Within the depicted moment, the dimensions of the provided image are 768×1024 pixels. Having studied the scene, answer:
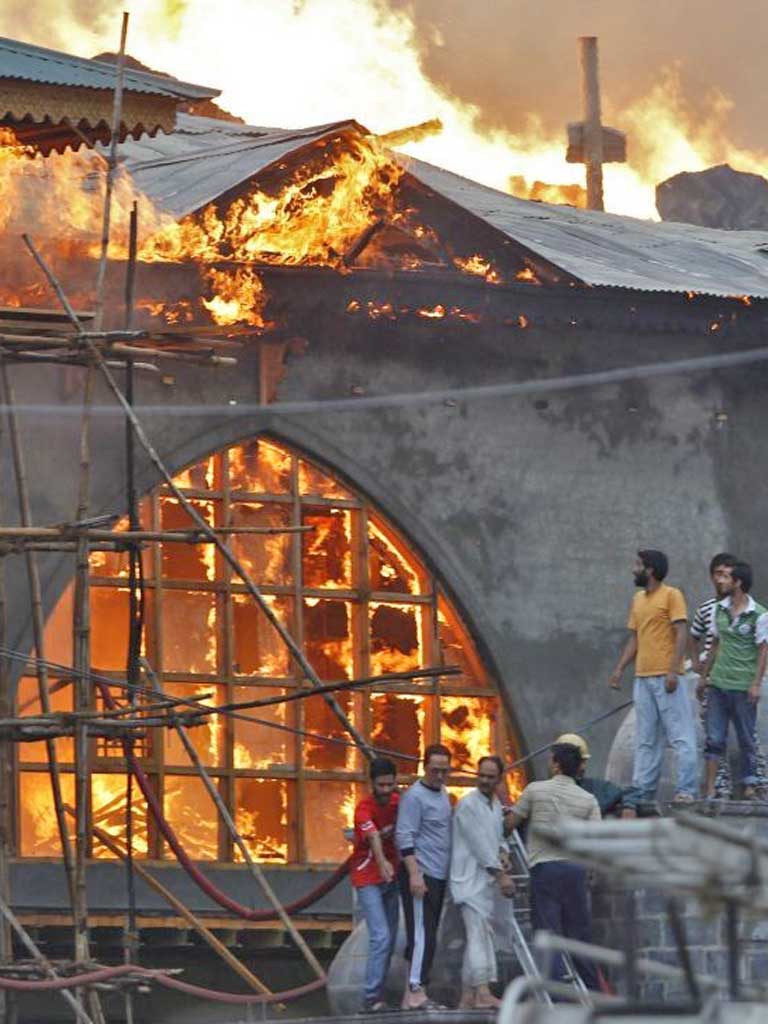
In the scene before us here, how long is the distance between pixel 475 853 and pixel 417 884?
0.41 meters

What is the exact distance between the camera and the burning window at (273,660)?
24547 mm

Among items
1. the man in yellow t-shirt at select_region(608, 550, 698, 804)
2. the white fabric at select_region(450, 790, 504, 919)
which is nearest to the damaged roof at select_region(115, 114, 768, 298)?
the man in yellow t-shirt at select_region(608, 550, 698, 804)

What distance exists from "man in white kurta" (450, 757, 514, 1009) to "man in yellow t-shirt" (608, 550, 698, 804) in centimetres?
122

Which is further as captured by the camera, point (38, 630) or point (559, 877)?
point (38, 630)

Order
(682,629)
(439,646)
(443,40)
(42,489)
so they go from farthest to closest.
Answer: (443,40) < (439,646) < (42,489) < (682,629)

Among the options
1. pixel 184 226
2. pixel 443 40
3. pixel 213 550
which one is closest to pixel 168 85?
pixel 184 226

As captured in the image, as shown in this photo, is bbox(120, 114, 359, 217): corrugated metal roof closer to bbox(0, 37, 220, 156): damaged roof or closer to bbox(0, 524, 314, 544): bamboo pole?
bbox(0, 37, 220, 156): damaged roof

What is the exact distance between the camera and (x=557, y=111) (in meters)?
44.1

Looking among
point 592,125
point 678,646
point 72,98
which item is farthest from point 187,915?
point 592,125

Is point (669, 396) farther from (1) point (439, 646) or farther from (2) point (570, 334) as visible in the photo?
(1) point (439, 646)

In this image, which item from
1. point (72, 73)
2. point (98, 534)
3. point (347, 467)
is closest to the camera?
point (98, 534)

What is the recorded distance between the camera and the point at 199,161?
1052 inches

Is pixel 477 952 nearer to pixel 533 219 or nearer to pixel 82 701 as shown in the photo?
pixel 82 701

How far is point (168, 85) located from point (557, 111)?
22009 millimetres
